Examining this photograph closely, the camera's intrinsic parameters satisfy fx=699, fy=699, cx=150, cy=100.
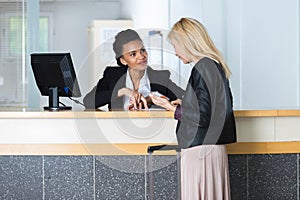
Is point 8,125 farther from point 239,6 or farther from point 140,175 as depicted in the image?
point 239,6

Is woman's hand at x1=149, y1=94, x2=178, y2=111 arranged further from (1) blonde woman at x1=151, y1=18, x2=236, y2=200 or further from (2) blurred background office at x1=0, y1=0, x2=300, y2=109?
(2) blurred background office at x1=0, y1=0, x2=300, y2=109

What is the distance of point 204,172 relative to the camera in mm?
3270

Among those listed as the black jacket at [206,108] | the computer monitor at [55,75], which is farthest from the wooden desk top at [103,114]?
the black jacket at [206,108]

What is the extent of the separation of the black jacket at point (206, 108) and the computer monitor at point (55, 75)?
0.89 meters

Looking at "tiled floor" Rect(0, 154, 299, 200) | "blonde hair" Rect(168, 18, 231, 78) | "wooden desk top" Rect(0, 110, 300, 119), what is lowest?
"tiled floor" Rect(0, 154, 299, 200)

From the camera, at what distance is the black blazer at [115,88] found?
414 centimetres

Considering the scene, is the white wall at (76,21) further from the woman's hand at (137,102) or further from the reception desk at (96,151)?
the reception desk at (96,151)

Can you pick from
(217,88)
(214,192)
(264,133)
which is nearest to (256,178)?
(264,133)

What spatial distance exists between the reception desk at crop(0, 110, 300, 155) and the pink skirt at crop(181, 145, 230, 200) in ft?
1.35

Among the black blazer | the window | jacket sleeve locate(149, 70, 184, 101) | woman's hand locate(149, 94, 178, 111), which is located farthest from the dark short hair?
the window

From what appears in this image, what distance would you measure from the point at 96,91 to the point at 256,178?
1123mm

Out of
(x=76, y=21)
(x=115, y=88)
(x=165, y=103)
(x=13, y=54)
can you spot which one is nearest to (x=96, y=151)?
(x=165, y=103)

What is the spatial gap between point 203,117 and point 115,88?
3.81 feet

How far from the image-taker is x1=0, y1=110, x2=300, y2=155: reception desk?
3.68 m
